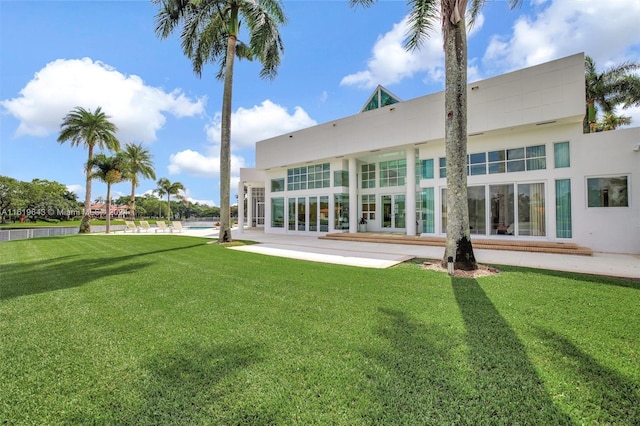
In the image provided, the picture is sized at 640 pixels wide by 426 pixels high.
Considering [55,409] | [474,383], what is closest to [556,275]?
[474,383]

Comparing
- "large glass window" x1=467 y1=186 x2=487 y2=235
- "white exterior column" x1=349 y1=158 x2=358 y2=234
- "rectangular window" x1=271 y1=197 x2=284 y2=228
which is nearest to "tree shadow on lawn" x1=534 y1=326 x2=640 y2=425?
"large glass window" x1=467 y1=186 x2=487 y2=235

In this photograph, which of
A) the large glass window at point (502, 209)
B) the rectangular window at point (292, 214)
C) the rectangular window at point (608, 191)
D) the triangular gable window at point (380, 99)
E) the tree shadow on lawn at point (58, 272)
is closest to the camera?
the tree shadow on lawn at point (58, 272)

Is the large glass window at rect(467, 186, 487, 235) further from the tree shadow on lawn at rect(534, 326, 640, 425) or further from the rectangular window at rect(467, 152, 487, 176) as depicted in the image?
the tree shadow on lawn at rect(534, 326, 640, 425)

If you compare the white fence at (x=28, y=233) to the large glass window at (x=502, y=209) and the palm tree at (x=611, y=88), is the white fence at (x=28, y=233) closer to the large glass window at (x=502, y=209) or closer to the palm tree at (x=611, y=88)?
the large glass window at (x=502, y=209)

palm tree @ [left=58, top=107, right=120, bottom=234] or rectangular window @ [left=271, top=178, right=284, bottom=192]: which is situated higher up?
palm tree @ [left=58, top=107, right=120, bottom=234]

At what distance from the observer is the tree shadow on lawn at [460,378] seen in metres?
2.20

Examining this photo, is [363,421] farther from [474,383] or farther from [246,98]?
[246,98]

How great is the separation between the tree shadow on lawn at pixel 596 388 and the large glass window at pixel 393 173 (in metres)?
15.4

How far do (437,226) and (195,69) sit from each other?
632 inches

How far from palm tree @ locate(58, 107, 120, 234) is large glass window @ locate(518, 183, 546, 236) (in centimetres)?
3138

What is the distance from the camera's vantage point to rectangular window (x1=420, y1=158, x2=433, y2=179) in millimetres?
15020

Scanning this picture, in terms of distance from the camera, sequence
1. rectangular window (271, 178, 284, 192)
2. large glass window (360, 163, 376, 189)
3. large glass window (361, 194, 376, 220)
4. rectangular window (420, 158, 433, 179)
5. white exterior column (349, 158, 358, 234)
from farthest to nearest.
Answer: rectangular window (271, 178, 284, 192) → large glass window (360, 163, 376, 189) → large glass window (361, 194, 376, 220) → white exterior column (349, 158, 358, 234) → rectangular window (420, 158, 433, 179)

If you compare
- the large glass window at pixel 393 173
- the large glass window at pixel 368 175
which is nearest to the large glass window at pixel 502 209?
the large glass window at pixel 393 173

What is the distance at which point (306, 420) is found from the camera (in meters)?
2.14
